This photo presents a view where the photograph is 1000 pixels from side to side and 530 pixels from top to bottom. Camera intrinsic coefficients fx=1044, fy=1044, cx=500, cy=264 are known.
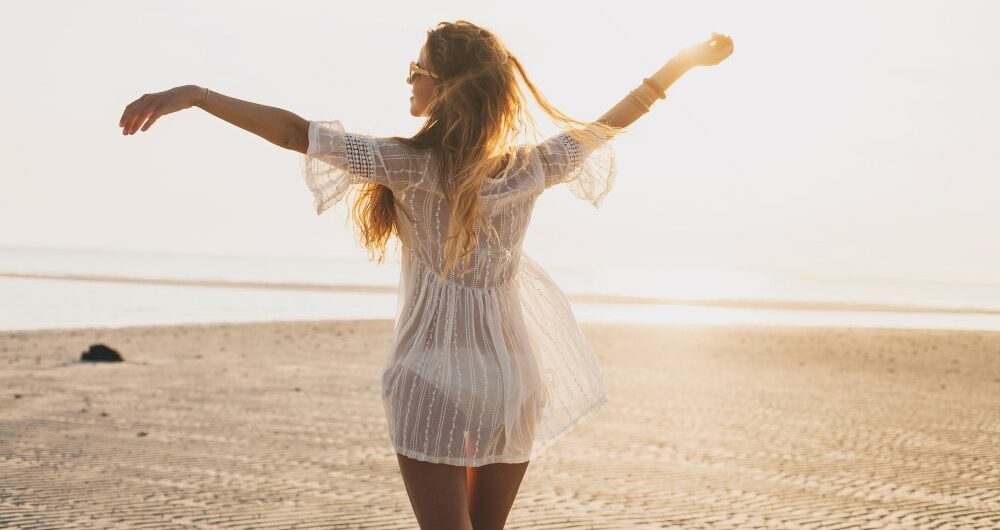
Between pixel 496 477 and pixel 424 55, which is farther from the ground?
pixel 424 55

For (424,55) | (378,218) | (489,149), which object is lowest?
(378,218)

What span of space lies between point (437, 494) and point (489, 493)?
0.23 metres

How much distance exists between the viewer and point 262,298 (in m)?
37.3

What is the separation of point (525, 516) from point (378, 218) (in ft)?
15.2

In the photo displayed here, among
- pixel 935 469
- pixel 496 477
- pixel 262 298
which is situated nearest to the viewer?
pixel 496 477

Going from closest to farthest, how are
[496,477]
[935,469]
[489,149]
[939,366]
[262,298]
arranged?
[489,149]
[496,477]
[935,469]
[939,366]
[262,298]

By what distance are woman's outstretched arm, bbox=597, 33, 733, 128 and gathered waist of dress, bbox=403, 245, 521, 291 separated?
1.88 ft

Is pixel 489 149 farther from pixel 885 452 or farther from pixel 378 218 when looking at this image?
pixel 885 452

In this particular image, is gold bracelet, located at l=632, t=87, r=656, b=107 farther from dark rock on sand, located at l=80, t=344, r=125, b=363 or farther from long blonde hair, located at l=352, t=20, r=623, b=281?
dark rock on sand, located at l=80, t=344, r=125, b=363

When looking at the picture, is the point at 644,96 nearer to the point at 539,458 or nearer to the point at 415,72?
the point at 415,72

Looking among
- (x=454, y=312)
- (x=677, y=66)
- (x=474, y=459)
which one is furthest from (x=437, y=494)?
(x=677, y=66)

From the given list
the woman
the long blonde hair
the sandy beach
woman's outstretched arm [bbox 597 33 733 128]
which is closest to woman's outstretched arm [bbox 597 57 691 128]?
woman's outstretched arm [bbox 597 33 733 128]

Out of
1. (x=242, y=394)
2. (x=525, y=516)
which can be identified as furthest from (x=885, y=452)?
(x=242, y=394)

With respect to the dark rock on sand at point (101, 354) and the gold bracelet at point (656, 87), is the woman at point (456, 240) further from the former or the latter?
the dark rock on sand at point (101, 354)
